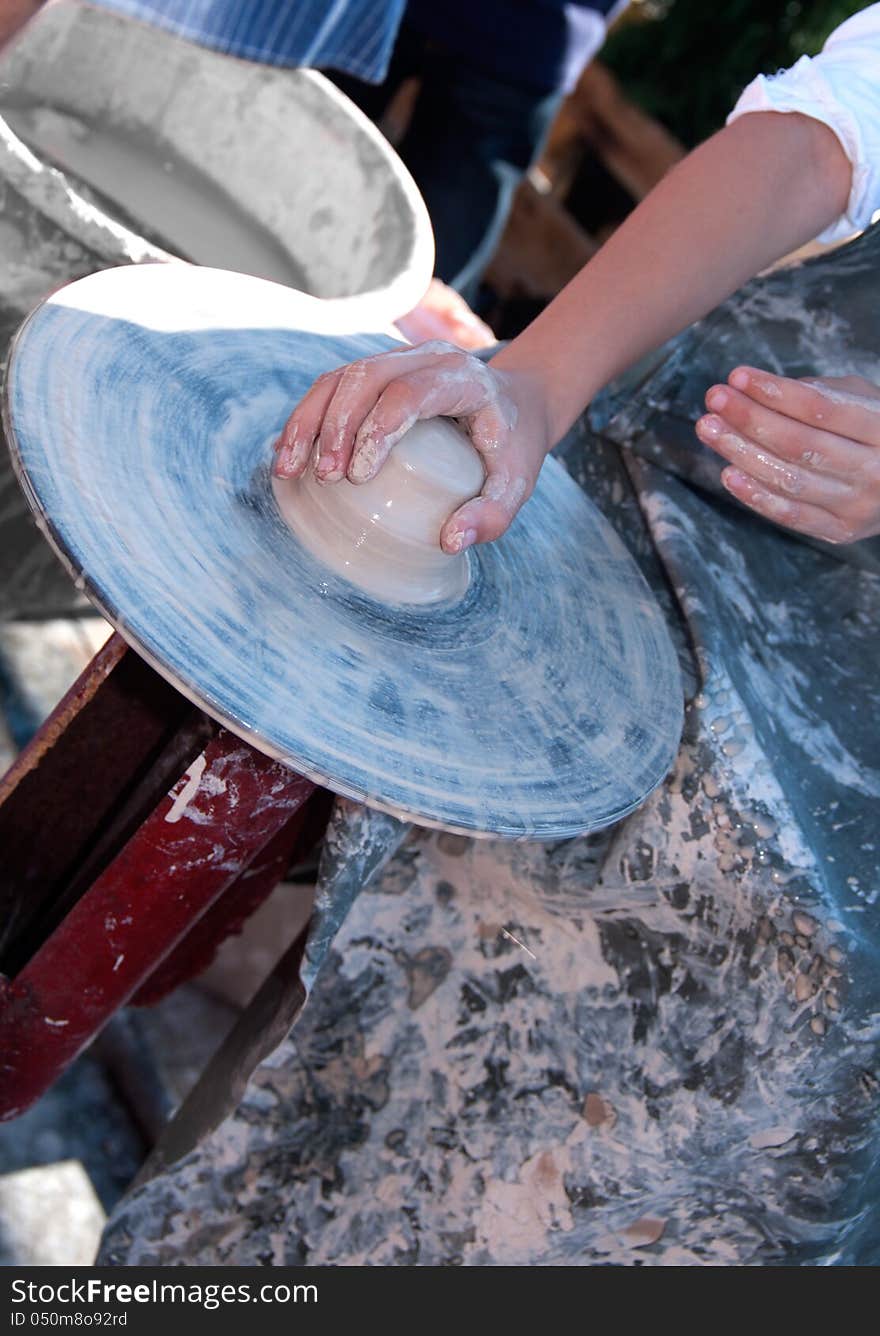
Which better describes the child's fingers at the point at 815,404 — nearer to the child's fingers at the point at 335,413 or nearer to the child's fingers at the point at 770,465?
the child's fingers at the point at 770,465

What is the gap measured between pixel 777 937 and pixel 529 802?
0.87 feet

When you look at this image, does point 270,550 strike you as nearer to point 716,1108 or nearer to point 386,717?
point 386,717

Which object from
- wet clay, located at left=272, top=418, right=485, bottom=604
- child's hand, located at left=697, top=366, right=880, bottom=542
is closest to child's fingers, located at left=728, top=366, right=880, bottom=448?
child's hand, located at left=697, top=366, right=880, bottom=542

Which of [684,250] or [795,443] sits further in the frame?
[684,250]

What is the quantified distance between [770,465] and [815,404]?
0.20 ft

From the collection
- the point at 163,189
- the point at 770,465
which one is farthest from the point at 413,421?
the point at 163,189

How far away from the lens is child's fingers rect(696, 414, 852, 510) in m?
1.09

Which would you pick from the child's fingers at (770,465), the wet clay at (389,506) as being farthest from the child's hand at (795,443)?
the wet clay at (389,506)

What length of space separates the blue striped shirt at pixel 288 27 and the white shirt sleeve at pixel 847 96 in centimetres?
61

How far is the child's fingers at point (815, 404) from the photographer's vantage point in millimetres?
1073

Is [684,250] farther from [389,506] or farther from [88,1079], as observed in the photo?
[88,1079]

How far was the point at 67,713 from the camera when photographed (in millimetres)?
997

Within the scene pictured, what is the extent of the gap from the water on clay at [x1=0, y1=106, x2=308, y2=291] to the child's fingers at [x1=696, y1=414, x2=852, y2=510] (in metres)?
0.97

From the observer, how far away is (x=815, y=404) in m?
1.07
